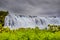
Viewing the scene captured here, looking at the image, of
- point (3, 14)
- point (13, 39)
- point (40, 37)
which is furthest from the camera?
point (3, 14)

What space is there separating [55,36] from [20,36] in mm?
1290

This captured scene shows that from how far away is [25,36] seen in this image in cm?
635

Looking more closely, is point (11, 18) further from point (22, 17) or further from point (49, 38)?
point (49, 38)

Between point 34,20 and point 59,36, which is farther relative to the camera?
point 34,20

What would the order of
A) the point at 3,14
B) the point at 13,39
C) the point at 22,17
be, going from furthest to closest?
the point at 22,17
the point at 3,14
the point at 13,39

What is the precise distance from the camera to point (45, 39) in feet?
21.1

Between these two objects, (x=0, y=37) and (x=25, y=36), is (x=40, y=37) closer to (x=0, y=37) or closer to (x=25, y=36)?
(x=25, y=36)

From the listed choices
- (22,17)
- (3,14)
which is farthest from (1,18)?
(22,17)

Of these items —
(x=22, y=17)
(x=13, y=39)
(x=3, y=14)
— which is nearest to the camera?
(x=13, y=39)

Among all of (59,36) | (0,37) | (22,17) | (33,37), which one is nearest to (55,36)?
(59,36)

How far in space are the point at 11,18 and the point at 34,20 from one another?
7.92 ft

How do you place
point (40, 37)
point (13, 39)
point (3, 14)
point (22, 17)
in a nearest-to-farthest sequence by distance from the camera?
point (13, 39) < point (40, 37) < point (3, 14) < point (22, 17)

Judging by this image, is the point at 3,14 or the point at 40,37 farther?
the point at 3,14

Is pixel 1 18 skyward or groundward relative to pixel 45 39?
skyward
